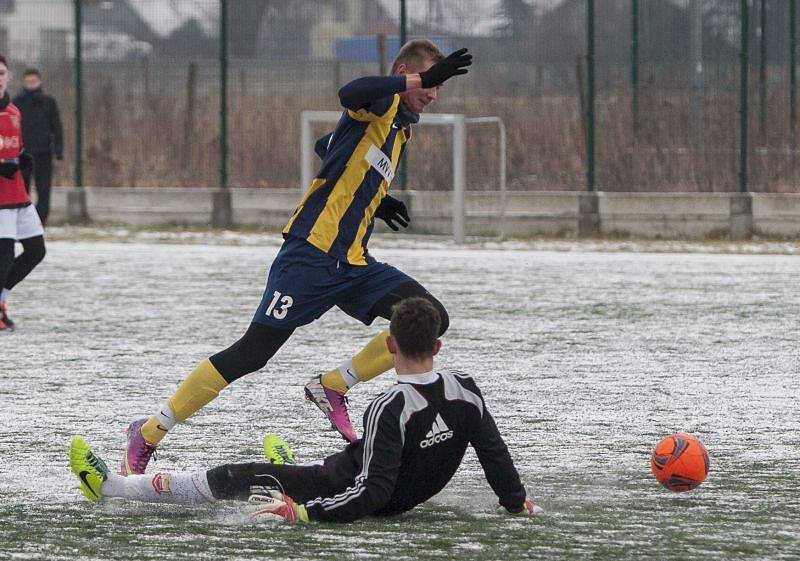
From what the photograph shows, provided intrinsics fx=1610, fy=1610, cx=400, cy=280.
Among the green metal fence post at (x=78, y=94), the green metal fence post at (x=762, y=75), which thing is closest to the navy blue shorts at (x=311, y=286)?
the green metal fence post at (x=762, y=75)

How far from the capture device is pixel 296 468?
5.39 meters

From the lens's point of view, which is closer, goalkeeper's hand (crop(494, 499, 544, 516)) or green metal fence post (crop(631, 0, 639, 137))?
goalkeeper's hand (crop(494, 499, 544, 516))

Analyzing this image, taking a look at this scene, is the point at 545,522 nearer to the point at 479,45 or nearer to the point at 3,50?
the point at 479,45

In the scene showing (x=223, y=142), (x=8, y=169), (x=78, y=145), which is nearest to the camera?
(x=8, y=169)

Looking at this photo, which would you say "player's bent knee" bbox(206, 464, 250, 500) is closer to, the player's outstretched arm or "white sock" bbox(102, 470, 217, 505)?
"white sock" bbox(102, 470, 217, 505)

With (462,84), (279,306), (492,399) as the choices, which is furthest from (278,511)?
(462,84)

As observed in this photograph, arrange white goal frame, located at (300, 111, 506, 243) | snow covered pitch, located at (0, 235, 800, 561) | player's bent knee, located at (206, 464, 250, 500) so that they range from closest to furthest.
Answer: snow covered pitch, located at (0, 235, 800, 561) < player's bent knee, located at (206, 464, 250, 500) < white goal frame, located at (300, 111, 506, 243)

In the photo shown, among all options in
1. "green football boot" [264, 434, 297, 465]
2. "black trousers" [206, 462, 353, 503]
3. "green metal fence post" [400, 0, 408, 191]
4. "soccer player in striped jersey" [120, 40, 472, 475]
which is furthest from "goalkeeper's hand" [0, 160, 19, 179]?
"green metal fence post" [400, 0, 408, 191]

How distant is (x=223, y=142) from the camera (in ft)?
67.3

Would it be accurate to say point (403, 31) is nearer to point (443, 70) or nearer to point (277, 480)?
point (443, 70)

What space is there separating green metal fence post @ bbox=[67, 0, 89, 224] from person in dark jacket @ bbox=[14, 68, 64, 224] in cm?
231

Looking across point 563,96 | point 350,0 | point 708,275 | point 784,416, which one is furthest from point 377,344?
point 350,0

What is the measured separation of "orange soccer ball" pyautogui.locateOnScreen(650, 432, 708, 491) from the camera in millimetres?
5637

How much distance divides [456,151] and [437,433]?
14.2 m
